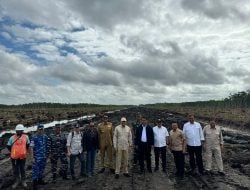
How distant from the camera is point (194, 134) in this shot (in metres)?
13.7

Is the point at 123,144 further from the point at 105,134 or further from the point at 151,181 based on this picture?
the point at 151,181

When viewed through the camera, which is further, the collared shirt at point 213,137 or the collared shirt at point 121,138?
the collared shirt at point 213,137

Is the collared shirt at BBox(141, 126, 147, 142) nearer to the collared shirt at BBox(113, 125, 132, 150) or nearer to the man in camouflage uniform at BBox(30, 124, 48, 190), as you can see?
the collared shirt at BBox(113, 125, 132, 150)

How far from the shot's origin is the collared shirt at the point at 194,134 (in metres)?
13.7

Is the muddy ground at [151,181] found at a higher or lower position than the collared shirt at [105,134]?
lower

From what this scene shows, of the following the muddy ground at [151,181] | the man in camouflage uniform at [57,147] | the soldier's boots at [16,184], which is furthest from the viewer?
the man in camouflage uniform at [57,147]

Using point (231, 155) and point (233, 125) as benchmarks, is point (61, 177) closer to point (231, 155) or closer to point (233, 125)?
point (231, 155)

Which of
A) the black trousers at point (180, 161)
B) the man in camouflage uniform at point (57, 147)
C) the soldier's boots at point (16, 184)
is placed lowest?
the soldier's boots at point (16, 184)

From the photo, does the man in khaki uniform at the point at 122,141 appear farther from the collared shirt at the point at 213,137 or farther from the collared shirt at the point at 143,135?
the collared shirt at the point at 213,137

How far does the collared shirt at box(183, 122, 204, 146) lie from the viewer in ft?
Answer: 44.9

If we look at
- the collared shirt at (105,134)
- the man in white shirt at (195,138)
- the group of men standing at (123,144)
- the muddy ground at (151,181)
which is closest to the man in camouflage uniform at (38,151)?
the group of men standing at (123,144)

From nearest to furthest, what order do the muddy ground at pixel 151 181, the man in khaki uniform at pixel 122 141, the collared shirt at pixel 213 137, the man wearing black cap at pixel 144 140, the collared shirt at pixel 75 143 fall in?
the muddy ground at pixel 151 181 < the collared shirt at pixel 75 143 < the man in khaki uniform at pixel 122 141 < the collared shirt at pixel 213 137 < the man wearing black cap at pixel 144 140

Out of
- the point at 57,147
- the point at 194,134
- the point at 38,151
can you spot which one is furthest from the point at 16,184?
the point at 194,134

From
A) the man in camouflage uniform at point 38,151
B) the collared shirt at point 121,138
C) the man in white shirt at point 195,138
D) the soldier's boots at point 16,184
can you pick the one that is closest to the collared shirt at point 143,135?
the collared shirt at point 121,138
